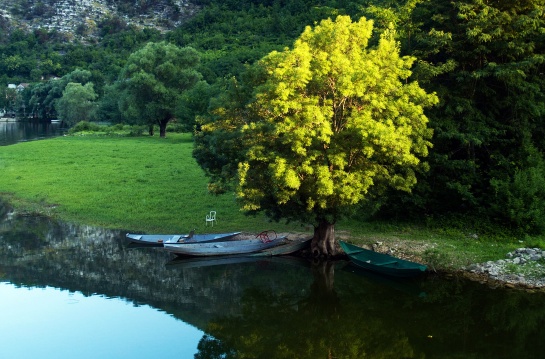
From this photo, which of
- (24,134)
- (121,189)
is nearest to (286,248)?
→ (121,189)

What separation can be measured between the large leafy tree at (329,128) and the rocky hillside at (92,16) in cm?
16118

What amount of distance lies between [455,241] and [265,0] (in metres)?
139

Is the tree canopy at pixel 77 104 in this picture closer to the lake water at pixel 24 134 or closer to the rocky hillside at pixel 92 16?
the lake water at pixel 24 134

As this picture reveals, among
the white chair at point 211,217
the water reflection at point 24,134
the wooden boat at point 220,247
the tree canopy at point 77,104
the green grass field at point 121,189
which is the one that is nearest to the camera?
the wooden boat at point 220,247

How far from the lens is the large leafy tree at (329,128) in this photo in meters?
22.9

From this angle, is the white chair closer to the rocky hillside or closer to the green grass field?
the green grass field

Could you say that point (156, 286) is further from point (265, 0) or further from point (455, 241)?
point (265, 0)

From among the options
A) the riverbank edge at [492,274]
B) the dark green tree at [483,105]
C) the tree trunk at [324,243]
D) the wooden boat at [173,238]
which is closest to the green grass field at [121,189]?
the wooden boat at [173,238]

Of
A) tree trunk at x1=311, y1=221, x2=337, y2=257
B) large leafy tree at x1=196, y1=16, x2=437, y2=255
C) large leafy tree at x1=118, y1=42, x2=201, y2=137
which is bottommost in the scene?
tree trunk at x1=311, y1=221, x2=337, y2=257

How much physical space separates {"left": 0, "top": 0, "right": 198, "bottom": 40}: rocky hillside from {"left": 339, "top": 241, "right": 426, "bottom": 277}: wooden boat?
163 m

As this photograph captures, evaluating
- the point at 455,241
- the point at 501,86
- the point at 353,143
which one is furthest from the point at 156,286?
the point at 501,86

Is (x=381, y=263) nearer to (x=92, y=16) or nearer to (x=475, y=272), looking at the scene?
(x=475, y=272)

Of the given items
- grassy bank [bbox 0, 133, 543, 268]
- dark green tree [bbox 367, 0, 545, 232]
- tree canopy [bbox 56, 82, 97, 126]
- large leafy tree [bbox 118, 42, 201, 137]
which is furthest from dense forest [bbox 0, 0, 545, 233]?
tree canopy [bbox 56, 82, 97, 126]

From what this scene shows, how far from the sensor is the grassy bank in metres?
26.0
